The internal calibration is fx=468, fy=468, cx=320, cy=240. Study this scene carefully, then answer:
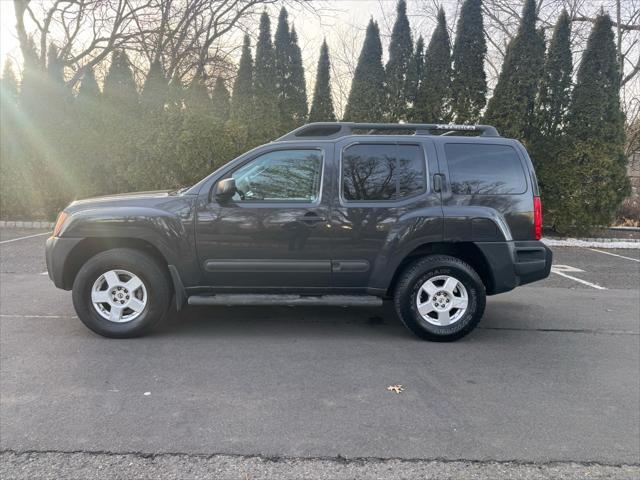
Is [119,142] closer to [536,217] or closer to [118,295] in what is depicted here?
[118,295]

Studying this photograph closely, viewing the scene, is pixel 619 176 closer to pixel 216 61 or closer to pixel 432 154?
pixel 432 154

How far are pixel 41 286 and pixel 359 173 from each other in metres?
4.90

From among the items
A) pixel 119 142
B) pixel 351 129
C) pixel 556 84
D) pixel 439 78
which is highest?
pixel 439 78

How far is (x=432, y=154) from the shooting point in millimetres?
4609

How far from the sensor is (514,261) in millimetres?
4562

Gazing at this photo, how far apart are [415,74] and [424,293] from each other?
9.74 metres

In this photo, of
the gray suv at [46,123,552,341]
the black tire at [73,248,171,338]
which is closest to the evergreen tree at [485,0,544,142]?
the gray suv at [46,123,552,341]

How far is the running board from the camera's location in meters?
4.49

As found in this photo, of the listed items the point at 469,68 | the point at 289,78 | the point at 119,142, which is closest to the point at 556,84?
the point at 469,68

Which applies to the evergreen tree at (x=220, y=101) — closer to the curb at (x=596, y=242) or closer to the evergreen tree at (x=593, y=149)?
the evergreen tree at (x=593, y=149)

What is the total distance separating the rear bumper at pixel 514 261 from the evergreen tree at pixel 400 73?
29.0 feet

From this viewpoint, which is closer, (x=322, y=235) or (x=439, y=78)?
(x=322, y=235)

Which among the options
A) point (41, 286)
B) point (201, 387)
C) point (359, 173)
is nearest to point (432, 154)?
point (359, 173)

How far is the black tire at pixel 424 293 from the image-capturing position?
451 centimetres
